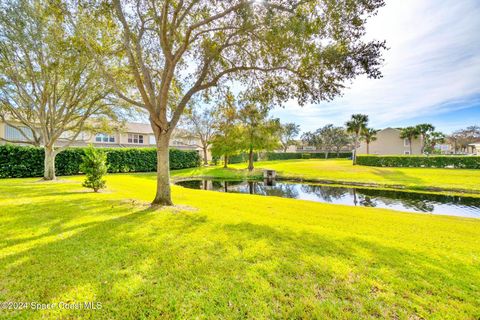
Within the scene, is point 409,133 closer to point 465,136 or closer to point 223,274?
point 465,136

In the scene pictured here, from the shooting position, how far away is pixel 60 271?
11.9 feet

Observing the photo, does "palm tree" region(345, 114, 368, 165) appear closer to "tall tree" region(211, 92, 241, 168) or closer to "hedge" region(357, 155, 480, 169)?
"hedge" region(357, 155, 480, 169)

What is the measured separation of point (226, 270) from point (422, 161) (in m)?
40.7

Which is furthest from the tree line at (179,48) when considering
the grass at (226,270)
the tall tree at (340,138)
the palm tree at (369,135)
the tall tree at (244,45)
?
the tall tree at (340,138)

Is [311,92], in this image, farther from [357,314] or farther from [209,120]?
[209,120]

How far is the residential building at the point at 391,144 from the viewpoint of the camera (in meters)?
49.8

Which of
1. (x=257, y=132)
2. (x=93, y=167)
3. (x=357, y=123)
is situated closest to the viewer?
(x=93, y=167)

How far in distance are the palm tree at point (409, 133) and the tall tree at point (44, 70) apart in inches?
2178

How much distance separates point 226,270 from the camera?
152 inches

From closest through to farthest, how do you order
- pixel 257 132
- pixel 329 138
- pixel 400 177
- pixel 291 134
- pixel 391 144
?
pixel 400 177 < pixel 257 132 < pixel 391 144 < pixel 329 138 < pixel 291 134

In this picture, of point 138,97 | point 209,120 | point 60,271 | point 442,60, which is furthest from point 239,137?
point 60,271

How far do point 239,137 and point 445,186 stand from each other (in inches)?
927

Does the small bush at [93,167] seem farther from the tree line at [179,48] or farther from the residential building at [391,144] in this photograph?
the residential building at [391,144]

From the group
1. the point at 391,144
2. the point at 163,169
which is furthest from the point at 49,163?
the point at 391,144
